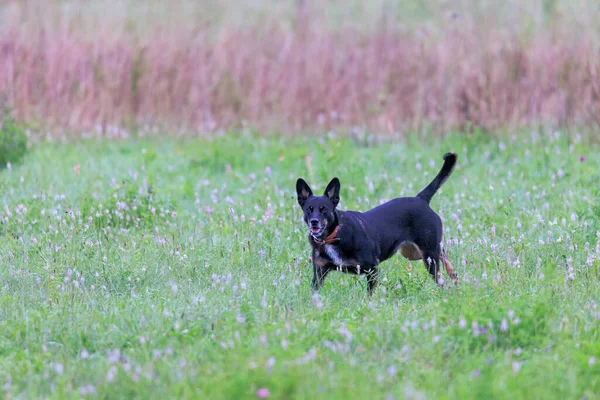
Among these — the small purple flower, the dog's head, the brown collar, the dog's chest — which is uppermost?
the dog's head

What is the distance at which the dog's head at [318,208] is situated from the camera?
618 centimetres

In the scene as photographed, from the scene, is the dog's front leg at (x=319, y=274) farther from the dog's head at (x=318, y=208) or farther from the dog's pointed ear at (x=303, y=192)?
the dog's pointed ear at (x=303, y=192)

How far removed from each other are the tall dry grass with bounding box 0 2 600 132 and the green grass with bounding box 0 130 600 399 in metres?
1.24

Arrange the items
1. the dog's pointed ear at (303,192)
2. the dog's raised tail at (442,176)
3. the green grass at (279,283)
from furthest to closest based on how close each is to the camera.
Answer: the dog's raised tail at (442,176) < the dog's pointed ear at (303,192) < the green grass at (279,283)

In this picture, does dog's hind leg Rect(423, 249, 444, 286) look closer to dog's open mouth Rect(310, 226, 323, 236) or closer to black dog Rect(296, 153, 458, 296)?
black dog Rect(296, 153, 458, 296)

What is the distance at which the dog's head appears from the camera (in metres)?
6.18

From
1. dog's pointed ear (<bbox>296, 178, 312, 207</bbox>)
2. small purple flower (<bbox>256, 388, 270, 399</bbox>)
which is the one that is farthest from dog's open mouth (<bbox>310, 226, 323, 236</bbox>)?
small purple flower (<bbox>256, 388, 270, 399</bbox>)

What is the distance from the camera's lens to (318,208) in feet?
20.6

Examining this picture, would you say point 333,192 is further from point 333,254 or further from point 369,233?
point 333,254

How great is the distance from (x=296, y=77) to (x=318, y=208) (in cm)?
656

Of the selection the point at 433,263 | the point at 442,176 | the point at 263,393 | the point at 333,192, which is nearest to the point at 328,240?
the point at 333,192

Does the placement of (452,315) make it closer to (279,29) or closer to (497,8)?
(279,29)

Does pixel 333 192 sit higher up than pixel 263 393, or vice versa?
pixel 333 192

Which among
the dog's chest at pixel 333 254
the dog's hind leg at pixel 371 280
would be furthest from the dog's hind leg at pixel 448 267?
the dog's chest at pixel 333 254
